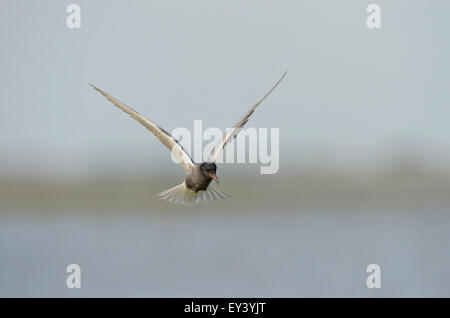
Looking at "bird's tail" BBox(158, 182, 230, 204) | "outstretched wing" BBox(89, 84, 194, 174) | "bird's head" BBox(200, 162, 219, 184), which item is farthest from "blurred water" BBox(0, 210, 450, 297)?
"bird's head" BBox(200, 162, 219, 184)

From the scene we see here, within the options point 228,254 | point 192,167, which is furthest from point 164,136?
point 228,254

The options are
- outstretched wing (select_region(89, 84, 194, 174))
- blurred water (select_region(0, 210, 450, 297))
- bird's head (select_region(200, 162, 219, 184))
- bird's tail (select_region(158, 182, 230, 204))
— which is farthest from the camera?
blurred water (select_region(0, 210, 450, 297))

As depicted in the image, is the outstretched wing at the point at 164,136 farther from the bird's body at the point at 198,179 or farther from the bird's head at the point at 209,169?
the bird's head at the point at 209,169

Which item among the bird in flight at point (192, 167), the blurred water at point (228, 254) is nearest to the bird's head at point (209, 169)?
the bird in flight at point (192, 167)

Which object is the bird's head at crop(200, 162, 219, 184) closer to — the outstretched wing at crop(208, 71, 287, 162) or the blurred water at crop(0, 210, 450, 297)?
the outstretched wing at crop(208, 71, 287, 162)

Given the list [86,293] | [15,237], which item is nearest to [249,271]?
[86,293]

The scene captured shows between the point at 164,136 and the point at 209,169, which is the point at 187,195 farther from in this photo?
the point at 164,136
